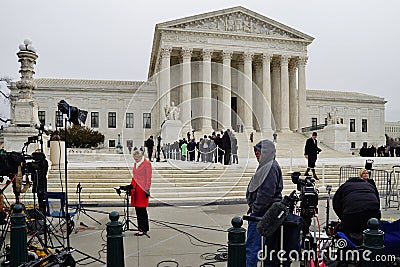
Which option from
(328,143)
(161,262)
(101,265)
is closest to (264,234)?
(161,262)

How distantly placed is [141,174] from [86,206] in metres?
4.48

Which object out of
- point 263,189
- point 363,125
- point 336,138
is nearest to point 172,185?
point 263,189

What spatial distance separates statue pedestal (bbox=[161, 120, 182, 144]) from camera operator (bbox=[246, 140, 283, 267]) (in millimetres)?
23774

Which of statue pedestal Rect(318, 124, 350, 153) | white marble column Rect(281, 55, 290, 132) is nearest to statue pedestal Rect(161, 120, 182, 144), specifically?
statue pedestal Rect(318, 124, 350, 153)

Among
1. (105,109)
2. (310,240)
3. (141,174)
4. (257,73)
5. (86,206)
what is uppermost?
(257,73)

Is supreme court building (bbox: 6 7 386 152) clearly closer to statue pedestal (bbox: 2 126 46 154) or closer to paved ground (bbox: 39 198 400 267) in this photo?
statue pedestal (bbox: 2 126 46 154)

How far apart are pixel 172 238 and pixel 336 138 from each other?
A: 35038 millimetres

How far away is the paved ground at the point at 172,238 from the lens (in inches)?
221

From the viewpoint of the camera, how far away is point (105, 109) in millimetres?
56625

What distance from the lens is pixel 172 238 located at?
6812 millimetres

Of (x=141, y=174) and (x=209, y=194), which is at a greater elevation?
(x=141, y=174)

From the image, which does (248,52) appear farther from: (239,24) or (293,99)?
(293,99)

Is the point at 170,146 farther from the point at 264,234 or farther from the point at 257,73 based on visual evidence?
the point at 257,73

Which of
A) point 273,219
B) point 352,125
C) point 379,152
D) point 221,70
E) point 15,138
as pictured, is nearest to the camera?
point 273,219
